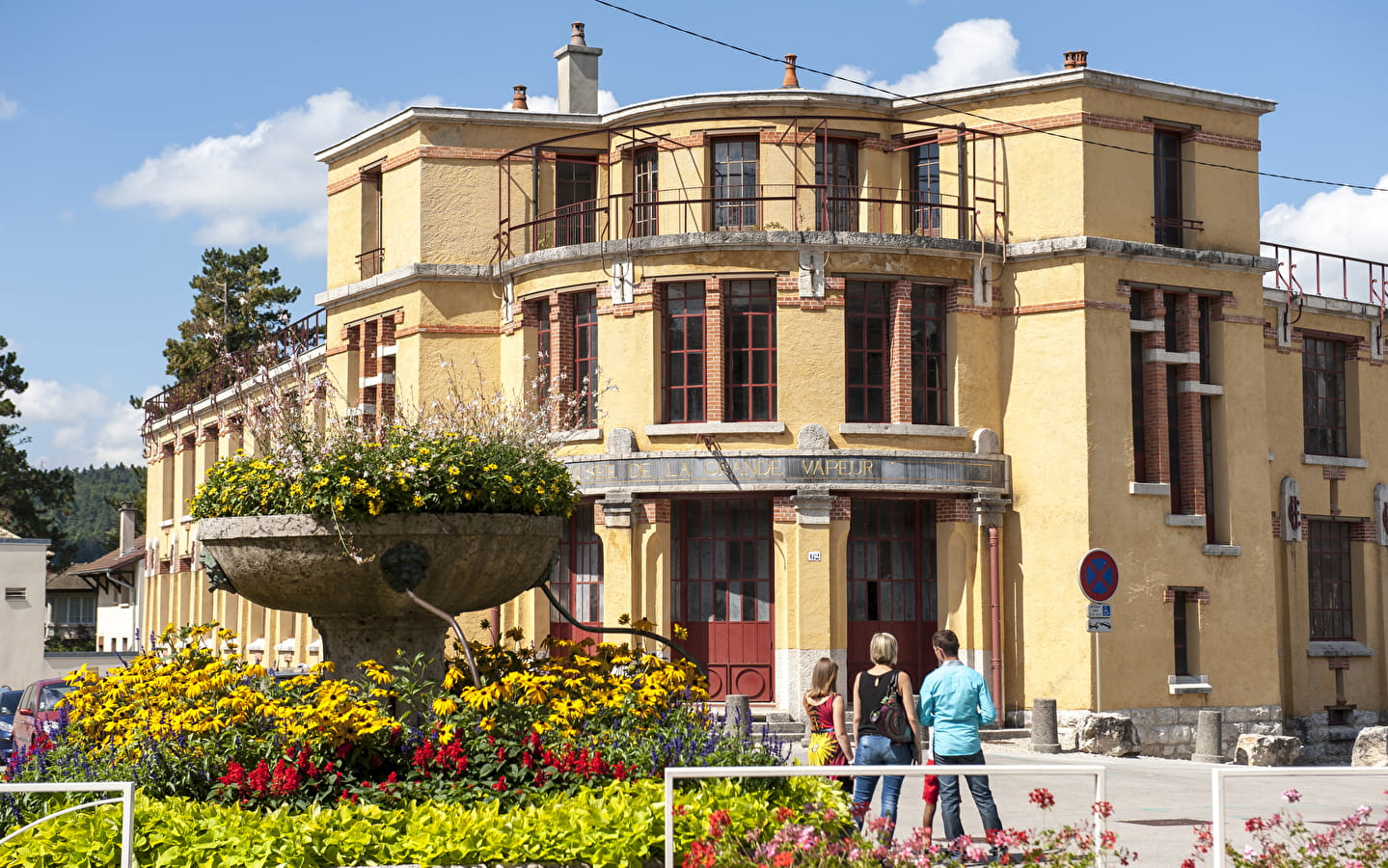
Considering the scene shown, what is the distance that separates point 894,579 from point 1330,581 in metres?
10.1

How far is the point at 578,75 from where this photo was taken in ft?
104

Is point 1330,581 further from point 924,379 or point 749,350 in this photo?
point 749,350

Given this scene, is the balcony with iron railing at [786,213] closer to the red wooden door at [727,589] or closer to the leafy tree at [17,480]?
the red wooden door at [727,589]

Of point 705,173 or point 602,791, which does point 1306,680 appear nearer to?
point 705,173

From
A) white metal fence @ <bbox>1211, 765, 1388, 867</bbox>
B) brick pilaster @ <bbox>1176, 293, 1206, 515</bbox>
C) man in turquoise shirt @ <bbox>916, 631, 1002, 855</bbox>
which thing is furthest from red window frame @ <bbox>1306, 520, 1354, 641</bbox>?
white metal fence @ <bbox>1211, 765, 1388, 867</bbox>

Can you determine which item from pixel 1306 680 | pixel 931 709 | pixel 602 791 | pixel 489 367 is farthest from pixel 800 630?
pixel 602 791

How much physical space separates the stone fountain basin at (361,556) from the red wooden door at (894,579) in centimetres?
1550

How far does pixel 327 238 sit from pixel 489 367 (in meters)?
5.82

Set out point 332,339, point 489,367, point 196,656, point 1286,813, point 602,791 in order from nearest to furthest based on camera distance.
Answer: point 1286,813, point 602,791, point 196,656, point 489,367, point 332,339

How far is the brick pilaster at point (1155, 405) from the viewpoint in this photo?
27.0 metres

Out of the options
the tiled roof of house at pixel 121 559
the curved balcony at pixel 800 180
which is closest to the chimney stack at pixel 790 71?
the curved balcony at pixel 800 180

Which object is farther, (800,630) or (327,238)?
(327,238)

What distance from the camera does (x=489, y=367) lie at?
2956cm

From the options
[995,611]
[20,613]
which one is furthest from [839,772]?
[20,613]
